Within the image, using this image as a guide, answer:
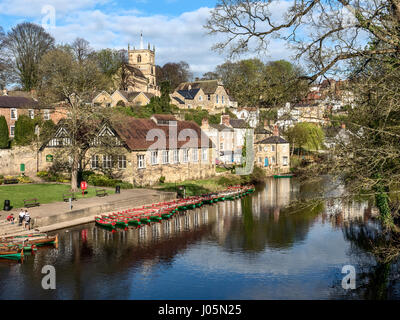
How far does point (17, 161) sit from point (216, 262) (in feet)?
96.0

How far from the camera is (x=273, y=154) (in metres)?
54.5

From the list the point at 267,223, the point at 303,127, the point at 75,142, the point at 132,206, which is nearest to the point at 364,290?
the point at 267,223

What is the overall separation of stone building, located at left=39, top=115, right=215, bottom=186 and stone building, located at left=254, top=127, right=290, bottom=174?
13.2 meters

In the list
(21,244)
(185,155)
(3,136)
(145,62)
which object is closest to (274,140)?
(185,155)

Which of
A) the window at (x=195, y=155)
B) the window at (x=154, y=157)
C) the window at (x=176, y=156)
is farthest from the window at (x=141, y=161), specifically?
the window at (x=195, y=155)

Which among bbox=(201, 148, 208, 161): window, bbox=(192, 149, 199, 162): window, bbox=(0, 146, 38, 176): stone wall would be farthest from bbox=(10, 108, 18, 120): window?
bbox=(201, 148, 208, 161): window

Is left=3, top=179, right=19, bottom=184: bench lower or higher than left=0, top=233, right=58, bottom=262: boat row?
→ higher

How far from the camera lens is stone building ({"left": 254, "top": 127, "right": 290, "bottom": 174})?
54062 millimetres

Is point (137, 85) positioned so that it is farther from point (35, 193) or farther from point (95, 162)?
point (35, 193)

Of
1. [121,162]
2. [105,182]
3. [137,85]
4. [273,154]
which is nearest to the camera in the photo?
[105,182]

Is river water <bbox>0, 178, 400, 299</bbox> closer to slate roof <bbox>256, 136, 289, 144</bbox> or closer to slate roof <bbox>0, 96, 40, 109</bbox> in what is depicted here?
slate roof <bbox>256, 136, 289, 144</bbox>

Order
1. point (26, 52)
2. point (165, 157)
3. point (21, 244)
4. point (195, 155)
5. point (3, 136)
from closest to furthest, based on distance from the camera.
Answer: point (21, 244) < point (165, 157) < point (3, 136) < point (195, 155) < point (26, 52)

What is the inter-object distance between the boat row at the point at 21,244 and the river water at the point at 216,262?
394 millimetres
